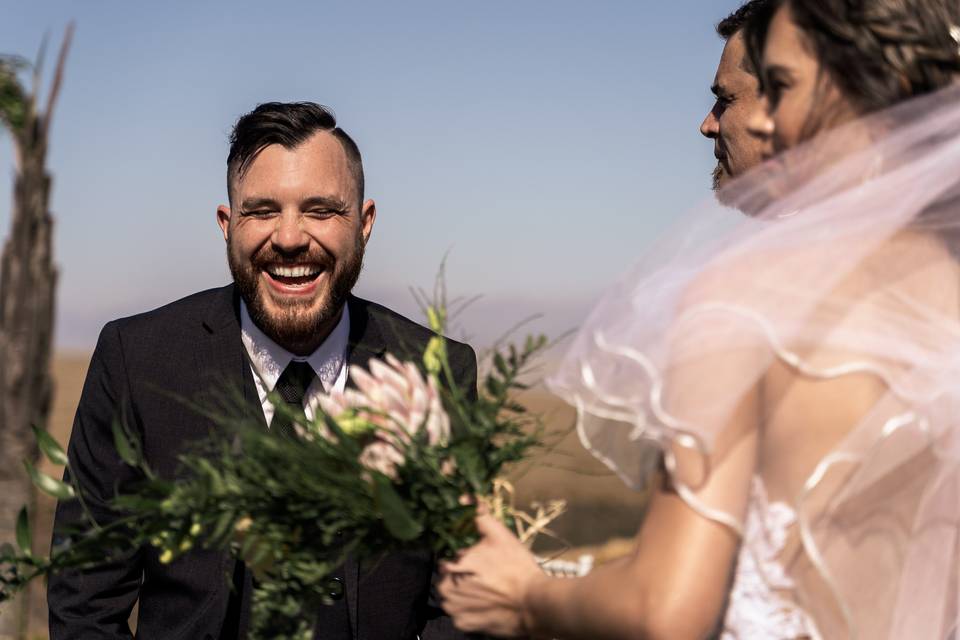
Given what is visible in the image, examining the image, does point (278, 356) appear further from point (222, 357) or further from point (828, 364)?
point (828, 364)

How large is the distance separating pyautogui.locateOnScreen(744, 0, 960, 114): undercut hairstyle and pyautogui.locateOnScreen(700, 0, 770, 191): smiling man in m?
1.40

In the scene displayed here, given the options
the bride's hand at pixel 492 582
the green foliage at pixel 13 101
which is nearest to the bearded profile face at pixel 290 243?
the bride's hand at pixel 492 582

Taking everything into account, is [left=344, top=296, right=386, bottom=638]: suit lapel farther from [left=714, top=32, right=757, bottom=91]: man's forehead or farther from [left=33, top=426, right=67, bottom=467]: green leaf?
[left=714, top=32, right=757, bottom=91]: man's forehead

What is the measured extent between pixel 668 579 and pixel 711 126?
270 cm

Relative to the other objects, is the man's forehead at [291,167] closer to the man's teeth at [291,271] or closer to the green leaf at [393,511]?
the man's teeth at [291,271]

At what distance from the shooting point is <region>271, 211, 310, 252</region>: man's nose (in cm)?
438

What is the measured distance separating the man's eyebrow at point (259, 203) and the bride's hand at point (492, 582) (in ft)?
7.83

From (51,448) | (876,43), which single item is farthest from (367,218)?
(876,43)

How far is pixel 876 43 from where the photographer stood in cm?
214

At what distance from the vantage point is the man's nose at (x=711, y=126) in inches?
168

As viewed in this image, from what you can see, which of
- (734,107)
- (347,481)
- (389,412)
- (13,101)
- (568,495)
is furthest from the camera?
(568,495)

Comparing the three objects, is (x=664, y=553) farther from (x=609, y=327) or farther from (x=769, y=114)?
(x=769, y=114)

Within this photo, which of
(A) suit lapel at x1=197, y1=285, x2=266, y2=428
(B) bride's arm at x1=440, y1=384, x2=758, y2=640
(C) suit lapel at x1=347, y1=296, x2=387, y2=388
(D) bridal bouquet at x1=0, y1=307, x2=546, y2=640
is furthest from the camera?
(C) suit lapel at x1=347, y1=296, x2=387, y2=388

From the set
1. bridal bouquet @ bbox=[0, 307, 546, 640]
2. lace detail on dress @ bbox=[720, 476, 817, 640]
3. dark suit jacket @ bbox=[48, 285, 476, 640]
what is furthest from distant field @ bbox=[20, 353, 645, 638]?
dark suit jacket @ bbox=[48, 285, 476, 640]
